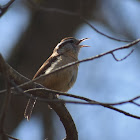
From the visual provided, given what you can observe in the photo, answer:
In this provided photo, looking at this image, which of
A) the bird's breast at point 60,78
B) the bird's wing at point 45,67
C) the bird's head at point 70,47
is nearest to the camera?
the bird's breast at point 60,78

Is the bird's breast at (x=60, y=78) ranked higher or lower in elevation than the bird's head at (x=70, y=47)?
lower

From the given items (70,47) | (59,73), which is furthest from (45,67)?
(70,47)

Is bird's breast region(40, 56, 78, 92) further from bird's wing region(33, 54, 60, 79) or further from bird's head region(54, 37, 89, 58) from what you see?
bird's head region(54, 37, 89, 58)

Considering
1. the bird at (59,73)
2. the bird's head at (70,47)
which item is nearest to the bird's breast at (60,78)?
the bird at (59,73)

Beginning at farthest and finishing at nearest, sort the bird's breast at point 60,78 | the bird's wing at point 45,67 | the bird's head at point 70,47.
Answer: the bird's head at point 70,47
the bird's wing at point 45,67
the bird's breast at point 60,78

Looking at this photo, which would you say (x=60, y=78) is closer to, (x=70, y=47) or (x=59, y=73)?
(x=59, y=73)

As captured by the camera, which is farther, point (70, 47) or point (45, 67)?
point (70, 47)

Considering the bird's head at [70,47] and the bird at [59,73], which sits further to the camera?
the bird's head at [70,47]

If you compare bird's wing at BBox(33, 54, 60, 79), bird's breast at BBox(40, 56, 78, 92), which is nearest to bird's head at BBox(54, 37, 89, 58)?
bird's wing at BBox(33, 54, 60, 79)

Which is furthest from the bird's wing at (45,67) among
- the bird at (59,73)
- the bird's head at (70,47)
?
the bird's head at (70,47)

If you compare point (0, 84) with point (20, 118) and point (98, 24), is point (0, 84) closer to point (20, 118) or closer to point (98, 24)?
point (20, 118)

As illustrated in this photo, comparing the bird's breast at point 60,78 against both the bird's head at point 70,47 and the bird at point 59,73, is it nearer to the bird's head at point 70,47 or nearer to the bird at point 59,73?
the bird at point 59,73

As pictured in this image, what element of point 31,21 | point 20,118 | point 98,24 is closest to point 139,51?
point 98,24

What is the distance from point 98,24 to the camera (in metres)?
7.38
